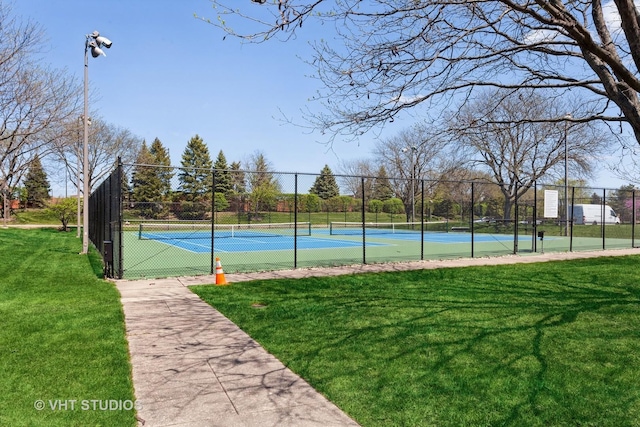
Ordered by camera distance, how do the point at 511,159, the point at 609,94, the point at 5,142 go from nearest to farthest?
the point at 609,94, the point at 5,142, the point at 511,159

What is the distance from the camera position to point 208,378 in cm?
462

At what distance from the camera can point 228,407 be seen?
389 centimetres

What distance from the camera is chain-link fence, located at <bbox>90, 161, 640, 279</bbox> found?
1625cm

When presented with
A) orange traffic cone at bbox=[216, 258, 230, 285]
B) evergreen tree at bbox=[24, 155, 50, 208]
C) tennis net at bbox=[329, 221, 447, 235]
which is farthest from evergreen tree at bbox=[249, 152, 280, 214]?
evergreen tree at bbox=[24, 155, 50, 208]

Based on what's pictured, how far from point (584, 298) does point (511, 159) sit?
31.2 m

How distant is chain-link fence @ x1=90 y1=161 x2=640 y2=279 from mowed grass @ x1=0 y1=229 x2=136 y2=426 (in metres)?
2.56

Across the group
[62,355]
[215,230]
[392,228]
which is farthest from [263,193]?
[62,355]

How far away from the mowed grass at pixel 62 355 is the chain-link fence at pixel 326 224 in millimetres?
2562

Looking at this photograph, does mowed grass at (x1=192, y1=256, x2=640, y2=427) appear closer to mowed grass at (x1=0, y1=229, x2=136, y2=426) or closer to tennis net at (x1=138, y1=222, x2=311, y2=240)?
mowed grass at (x1=0, y1=229, x2=136, y2=426)

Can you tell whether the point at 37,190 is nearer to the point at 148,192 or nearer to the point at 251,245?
the point at 148,192

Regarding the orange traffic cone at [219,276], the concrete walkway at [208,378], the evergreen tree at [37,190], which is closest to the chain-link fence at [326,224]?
the orange traffic cone at [219,276]

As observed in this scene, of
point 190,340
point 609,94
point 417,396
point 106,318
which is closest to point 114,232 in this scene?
point 106,318

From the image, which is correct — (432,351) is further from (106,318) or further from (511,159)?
(511,159)

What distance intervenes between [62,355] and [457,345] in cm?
447
